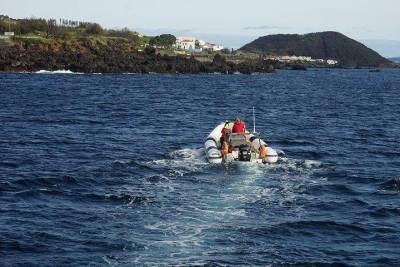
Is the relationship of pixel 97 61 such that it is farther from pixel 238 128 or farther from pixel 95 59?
pixel 238 128

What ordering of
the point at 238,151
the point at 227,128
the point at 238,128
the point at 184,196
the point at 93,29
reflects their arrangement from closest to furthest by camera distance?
the point at 184,196 < the point at 238,151 < the point at 238,128 < the point at 227,128 < the point at 93,29

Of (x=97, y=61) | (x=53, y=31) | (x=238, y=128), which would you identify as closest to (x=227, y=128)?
(x=238, y=128)

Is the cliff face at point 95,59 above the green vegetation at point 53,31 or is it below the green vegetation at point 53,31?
below

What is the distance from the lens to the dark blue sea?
61.7 feet

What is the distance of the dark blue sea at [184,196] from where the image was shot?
740 inches

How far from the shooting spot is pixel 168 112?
60.9 metres

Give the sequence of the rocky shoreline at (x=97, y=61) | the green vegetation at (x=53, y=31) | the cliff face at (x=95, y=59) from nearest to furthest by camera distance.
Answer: the rocky shoreline at (x=97, y=61), the cliff face at (x=95, y=59), the green vegetation at (x=53, y=31)

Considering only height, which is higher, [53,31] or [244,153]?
[53,31]

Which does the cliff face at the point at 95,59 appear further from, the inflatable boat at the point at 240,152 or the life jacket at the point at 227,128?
the inflatable boat at the point at 240,152

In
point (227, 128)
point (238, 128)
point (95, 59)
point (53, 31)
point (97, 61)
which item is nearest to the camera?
point (238, 128)

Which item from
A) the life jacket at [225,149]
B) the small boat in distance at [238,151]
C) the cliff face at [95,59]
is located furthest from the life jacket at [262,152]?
the cliff face at [95,59]

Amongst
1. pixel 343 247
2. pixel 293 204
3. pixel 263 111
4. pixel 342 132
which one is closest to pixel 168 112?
pixel 263 111

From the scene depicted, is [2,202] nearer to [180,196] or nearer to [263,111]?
[180,196]

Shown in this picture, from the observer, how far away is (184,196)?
25453 mm
